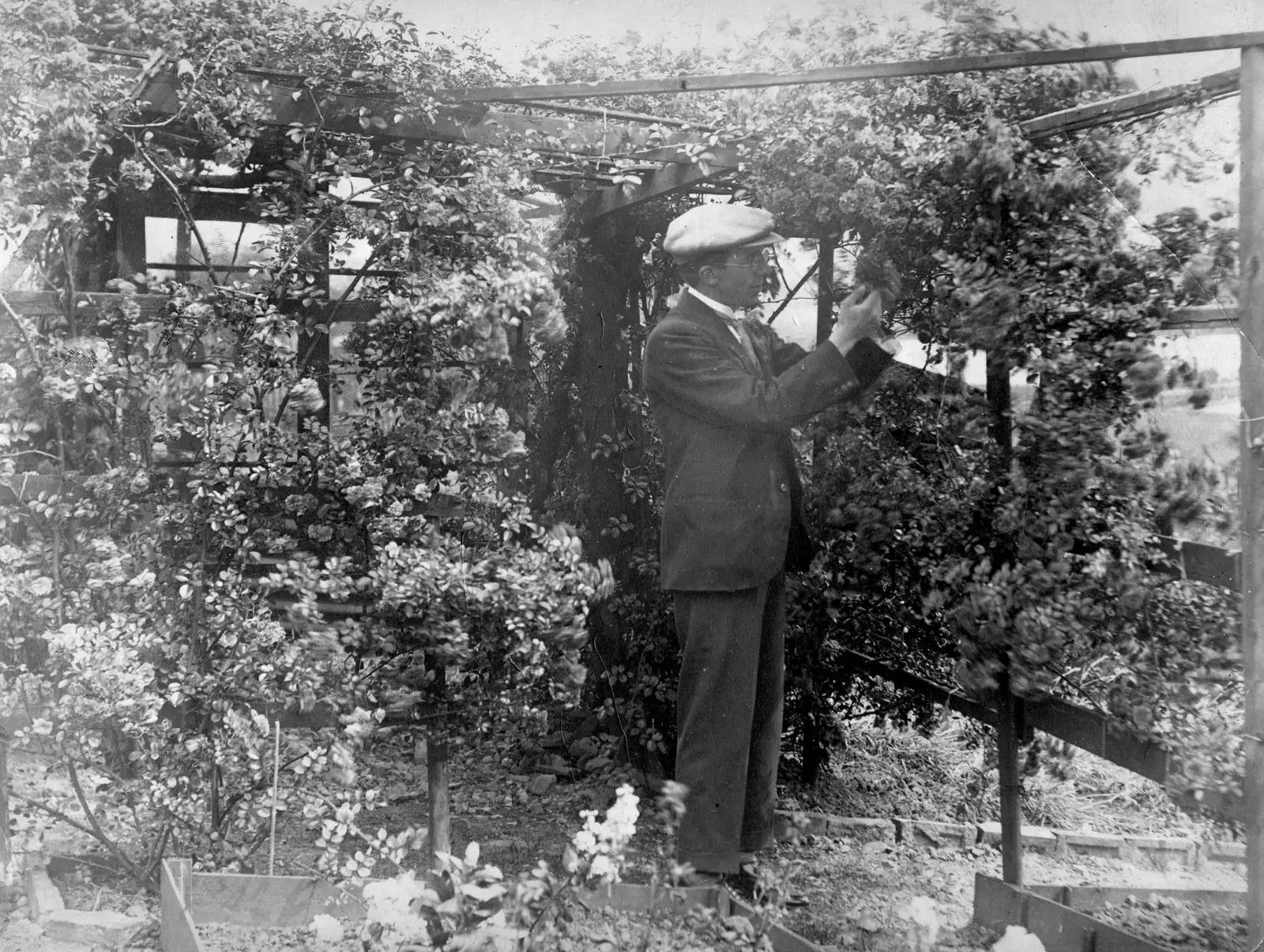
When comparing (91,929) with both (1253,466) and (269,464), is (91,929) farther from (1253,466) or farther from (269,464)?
(1253,466)

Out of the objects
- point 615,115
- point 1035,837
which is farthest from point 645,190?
point 1035,837

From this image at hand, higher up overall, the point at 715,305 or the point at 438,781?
the point at 715,305

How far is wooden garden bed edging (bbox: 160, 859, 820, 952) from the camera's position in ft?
9.98

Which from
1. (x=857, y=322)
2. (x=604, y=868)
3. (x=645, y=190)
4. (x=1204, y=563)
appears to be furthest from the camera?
(x=645, y=190)

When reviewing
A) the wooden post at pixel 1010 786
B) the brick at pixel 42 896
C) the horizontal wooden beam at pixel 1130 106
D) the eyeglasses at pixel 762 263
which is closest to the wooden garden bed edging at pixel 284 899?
the brick at pixel 42 896

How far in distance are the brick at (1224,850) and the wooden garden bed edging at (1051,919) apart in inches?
7.0

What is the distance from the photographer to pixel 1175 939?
296cm

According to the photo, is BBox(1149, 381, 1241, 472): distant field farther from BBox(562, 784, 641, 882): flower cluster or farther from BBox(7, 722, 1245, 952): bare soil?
BBox(562, 784, 641, 882): flower cluster

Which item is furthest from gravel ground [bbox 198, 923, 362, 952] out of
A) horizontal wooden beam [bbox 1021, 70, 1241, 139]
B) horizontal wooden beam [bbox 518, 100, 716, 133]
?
horizontal wooden beam [bbox 1021, 70, 1241, 139]

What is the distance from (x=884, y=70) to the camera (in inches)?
112

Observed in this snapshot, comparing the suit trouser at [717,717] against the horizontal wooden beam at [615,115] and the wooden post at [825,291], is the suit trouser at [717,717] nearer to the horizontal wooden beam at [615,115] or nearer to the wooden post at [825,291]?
the wooden post at [825,291]

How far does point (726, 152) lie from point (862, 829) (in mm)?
2338

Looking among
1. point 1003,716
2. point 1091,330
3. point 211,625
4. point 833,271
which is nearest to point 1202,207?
point 1091,330

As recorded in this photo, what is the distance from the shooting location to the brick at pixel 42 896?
3.20 m
